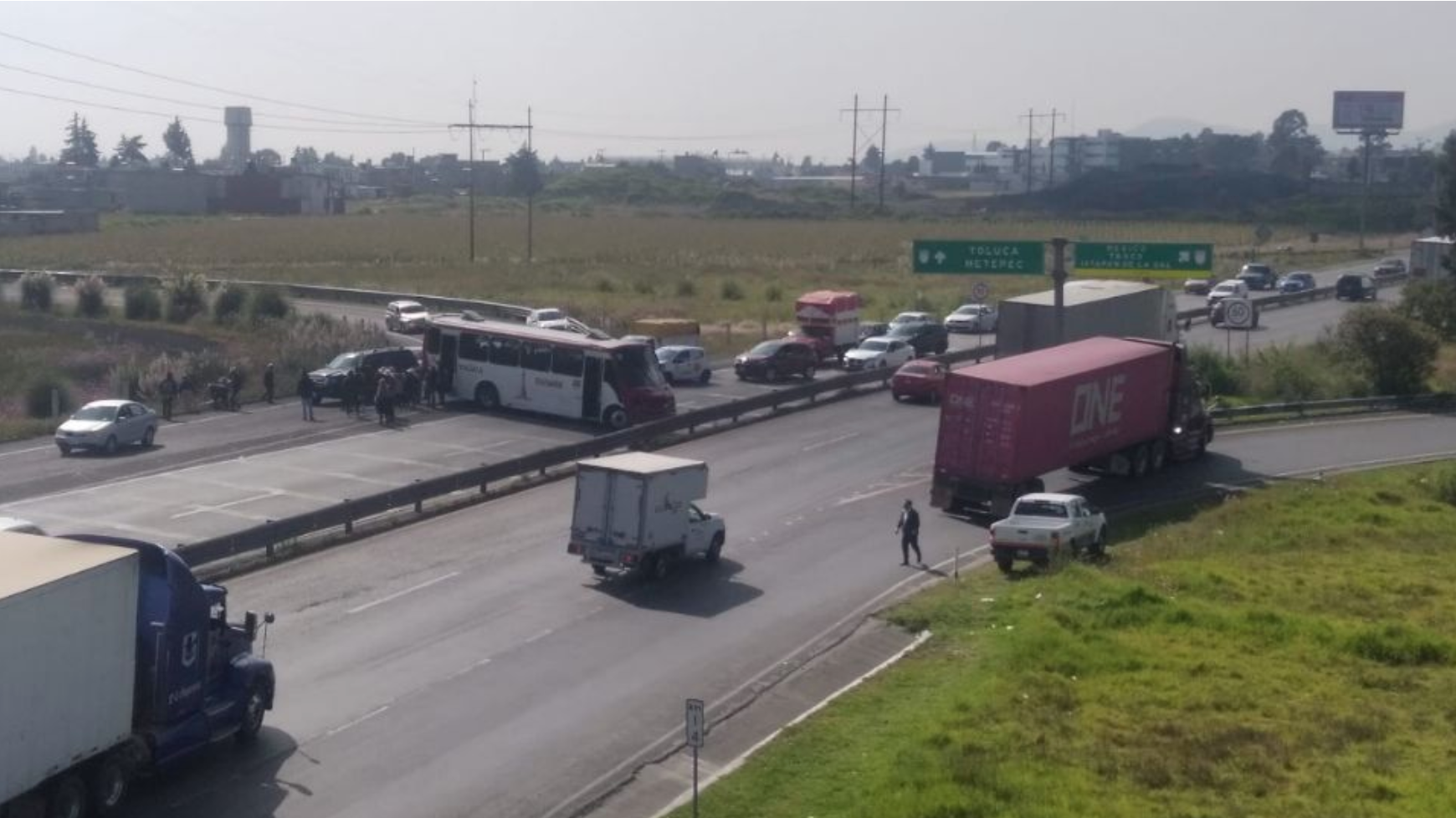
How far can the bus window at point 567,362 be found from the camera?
4497cm

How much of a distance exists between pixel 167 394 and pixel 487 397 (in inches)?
323

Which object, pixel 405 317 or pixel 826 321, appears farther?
pixel 405 317

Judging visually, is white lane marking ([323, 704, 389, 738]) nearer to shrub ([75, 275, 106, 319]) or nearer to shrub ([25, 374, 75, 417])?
shrub ([25, 374, 75, 417])

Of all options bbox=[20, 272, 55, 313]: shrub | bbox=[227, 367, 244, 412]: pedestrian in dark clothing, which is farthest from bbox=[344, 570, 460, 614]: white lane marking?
bbox=[20, 272, 55, 313]: shrub

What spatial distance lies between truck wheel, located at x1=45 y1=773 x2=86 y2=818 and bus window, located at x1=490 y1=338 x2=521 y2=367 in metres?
30.6

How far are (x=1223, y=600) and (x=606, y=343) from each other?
21.0 m

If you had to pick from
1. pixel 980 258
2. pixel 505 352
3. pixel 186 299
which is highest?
pixel 980 258

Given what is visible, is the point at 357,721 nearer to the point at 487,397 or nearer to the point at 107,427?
the point at 107,427

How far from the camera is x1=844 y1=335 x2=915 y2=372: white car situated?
5653 cm

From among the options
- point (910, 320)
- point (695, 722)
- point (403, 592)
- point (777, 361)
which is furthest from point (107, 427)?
point (910, 320)

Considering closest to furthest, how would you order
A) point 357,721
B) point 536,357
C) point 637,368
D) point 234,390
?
1. point 357,721
2. point 637,368
3. point 536,357
4. point 234,390

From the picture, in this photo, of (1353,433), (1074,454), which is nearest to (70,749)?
(1074,454)

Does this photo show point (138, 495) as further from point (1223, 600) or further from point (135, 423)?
point (1223, 600)

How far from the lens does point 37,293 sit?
2822 inches
